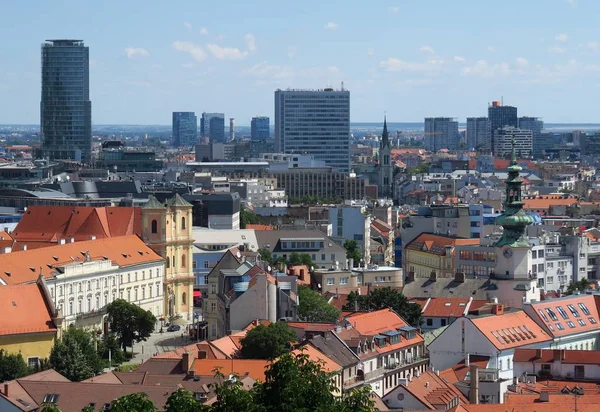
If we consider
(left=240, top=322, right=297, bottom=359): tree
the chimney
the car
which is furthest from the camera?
the car

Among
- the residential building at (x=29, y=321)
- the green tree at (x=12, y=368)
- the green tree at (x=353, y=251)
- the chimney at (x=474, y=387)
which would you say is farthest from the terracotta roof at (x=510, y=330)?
the green tree at (x=353, y=251)

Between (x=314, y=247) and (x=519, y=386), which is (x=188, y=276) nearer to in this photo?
(x=314, y=247)

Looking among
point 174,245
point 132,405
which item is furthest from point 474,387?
point 174,245

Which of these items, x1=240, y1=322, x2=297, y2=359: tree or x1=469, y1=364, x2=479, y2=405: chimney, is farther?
x1=240, y1=322, x2=297, y2=359: tree

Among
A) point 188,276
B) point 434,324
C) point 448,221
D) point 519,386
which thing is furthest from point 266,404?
point 448,221

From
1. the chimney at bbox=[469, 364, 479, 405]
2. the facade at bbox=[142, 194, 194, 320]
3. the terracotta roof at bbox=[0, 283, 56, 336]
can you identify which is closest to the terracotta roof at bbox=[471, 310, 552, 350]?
the chimney at bbox=[469, 364, 479, 405]

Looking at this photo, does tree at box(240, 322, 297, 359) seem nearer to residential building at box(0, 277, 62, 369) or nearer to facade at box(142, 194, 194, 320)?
residential building at box(0, 277, 62, 369)
